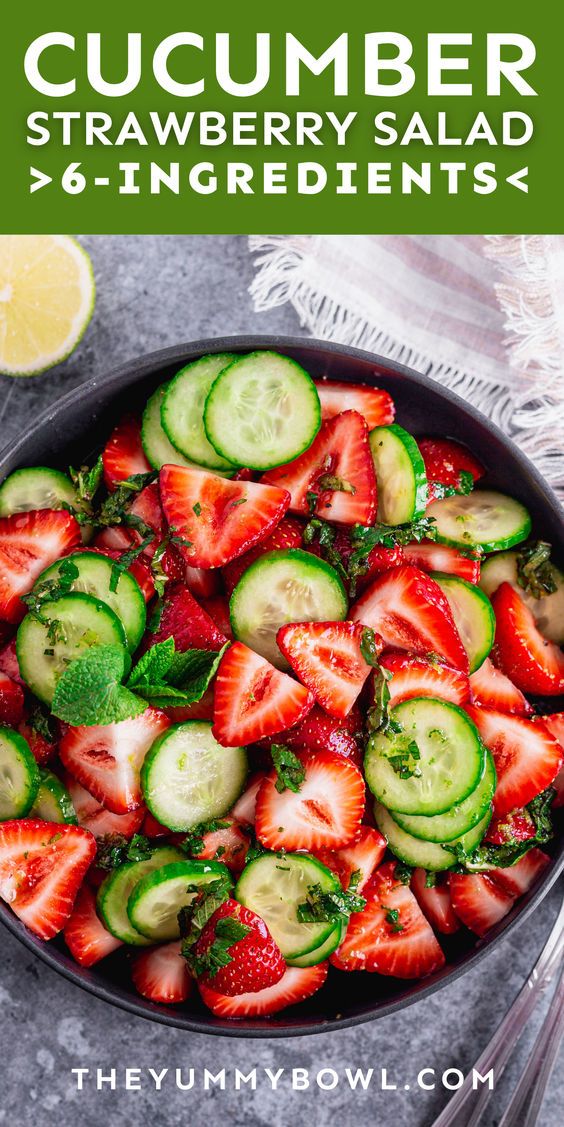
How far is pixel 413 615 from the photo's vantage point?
6.80 feet

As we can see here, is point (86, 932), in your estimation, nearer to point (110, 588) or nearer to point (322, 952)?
point (322, 952)

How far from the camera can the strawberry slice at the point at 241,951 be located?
6.47 feet

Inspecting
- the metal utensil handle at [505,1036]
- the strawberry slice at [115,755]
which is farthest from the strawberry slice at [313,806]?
the metal utensil handle at [505,1036]

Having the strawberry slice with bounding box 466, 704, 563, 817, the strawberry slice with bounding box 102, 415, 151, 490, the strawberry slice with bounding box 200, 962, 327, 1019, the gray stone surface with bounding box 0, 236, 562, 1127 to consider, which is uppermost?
the strawberry slice with bounding box 102, 415, 151, 490

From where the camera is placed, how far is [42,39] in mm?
2459

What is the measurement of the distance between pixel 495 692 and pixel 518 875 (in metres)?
0.39

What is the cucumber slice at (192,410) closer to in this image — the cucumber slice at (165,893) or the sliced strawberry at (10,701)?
the sliced strawberry at (10,701)

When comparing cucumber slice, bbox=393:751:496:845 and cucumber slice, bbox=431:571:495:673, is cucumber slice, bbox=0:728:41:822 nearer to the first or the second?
cucumber slice, bbox=393:751:496:845

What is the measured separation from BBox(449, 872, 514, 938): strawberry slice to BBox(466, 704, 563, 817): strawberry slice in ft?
0.63

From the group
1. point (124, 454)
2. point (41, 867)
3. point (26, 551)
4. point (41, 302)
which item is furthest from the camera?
point (41, 302)

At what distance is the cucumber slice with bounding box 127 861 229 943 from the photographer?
199cm

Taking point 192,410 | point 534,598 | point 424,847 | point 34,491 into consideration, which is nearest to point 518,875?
point 424,847

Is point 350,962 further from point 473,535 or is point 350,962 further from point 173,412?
point 173,412

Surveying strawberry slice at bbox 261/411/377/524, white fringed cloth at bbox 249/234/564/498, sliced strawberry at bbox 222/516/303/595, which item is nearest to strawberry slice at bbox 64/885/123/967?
sliced strawberry at bbox 222/516/303/595
